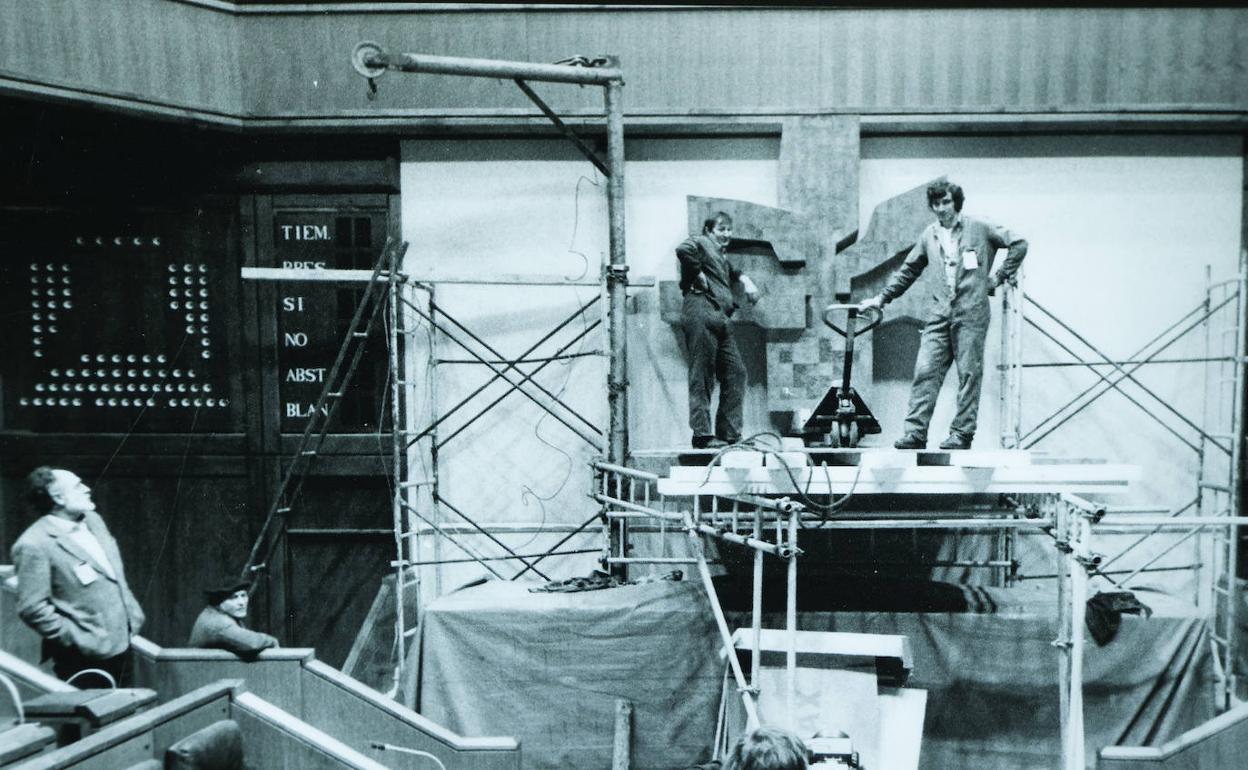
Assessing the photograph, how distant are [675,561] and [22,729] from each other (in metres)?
4.32

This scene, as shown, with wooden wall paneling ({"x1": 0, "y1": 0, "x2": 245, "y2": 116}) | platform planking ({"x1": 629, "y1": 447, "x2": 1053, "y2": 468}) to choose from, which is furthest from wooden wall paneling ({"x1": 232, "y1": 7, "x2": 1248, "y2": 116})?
platform planking ({"x1": 629, "y1": 447, "x2": 1053, "y2": 468})

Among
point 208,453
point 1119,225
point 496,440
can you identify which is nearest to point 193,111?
point 208,453

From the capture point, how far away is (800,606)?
6668mm

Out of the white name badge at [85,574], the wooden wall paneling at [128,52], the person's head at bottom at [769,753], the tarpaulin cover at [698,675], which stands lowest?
the tarpaulin cover at [698,675]

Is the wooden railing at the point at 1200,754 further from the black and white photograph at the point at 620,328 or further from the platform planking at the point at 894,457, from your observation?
the platform planking at the point at 894,457

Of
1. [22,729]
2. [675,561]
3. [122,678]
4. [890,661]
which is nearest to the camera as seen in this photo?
[22,729]

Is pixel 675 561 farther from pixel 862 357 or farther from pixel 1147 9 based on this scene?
pixel 1147 9

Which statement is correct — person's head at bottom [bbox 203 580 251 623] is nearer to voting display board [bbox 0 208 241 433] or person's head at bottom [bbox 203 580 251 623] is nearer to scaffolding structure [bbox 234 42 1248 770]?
scaffolding structure [bbox 234 42 1248 770]

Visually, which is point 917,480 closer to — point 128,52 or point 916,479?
point 916,479

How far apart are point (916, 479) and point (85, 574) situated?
5509 millimetres

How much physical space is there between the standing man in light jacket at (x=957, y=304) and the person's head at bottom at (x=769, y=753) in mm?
3691

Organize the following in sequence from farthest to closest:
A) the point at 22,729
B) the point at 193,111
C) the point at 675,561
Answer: the point at 193,111
the point at 675,561
the point at 22,729

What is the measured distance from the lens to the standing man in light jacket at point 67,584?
15.9ft

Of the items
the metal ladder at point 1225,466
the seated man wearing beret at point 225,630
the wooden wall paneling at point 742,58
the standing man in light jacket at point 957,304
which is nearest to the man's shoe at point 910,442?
the standing man in light jacket at point 957,304
